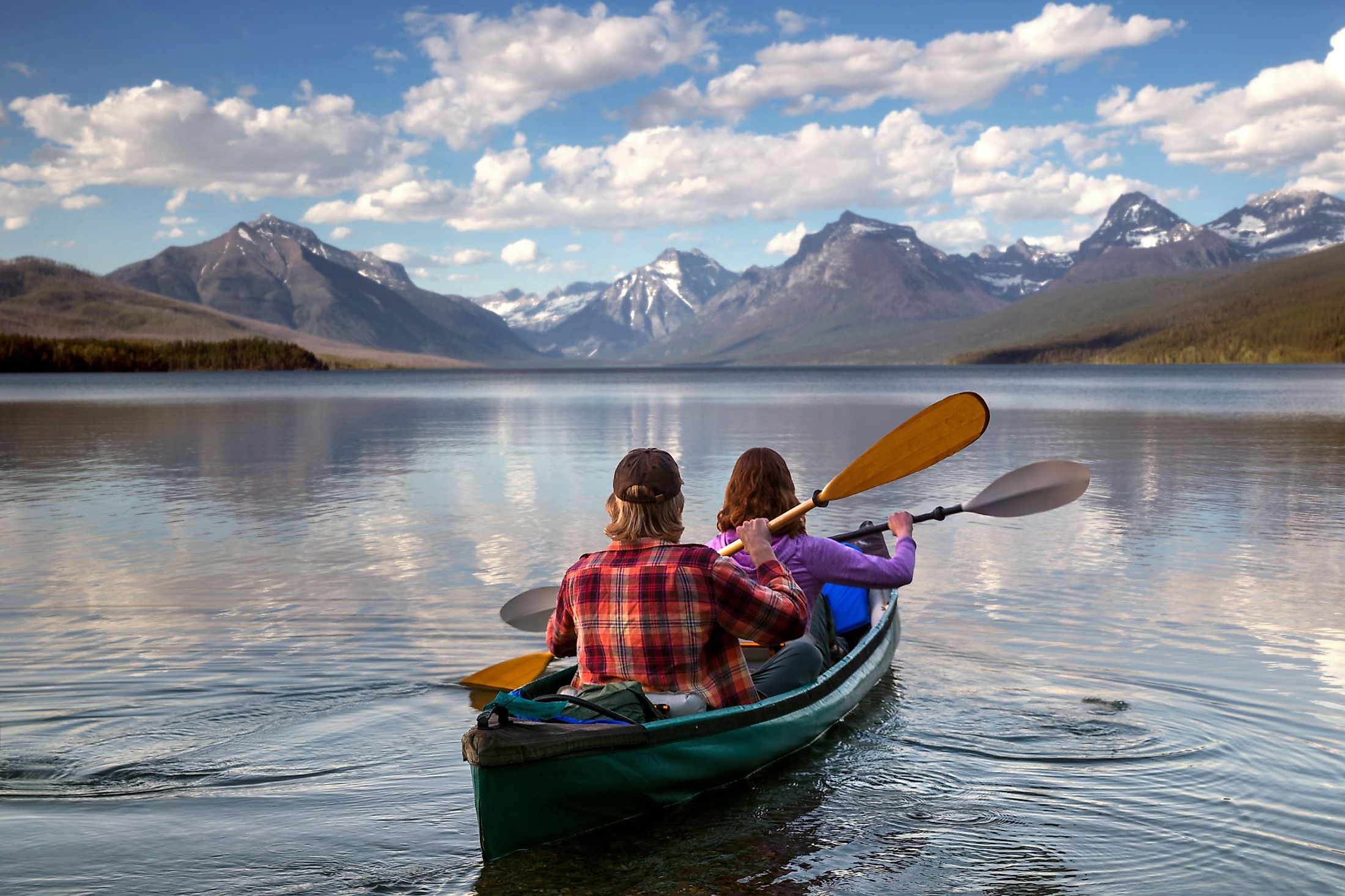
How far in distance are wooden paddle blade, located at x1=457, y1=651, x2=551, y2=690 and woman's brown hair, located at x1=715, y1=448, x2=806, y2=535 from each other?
2690 millimetres

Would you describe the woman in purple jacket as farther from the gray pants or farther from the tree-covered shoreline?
the tree-covered shoreline

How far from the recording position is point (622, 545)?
6027mm

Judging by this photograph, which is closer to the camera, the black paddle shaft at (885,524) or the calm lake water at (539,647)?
the calm lake water at (539,647)

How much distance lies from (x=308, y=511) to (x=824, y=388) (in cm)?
9973

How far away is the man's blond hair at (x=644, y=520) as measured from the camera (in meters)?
5.90

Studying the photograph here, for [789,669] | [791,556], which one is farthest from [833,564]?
[789,669]

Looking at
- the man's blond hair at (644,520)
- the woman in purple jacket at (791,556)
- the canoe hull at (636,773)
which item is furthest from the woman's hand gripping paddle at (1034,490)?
the man's blond hair at (644,520)

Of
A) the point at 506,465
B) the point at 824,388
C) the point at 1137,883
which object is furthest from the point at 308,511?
the point at 824,388

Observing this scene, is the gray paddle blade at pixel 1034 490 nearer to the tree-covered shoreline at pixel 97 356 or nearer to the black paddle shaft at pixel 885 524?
the black paddle shaft at pixel 885 524

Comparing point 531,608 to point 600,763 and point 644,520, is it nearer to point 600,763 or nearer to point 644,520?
point 600,763

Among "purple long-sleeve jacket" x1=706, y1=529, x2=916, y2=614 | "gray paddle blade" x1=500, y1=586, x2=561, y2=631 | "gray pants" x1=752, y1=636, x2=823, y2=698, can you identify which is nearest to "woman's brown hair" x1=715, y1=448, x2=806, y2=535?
"purple long-sleeve jacket" x1=706, y1=529, x2=916, y2=614

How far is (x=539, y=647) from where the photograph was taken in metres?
11.0

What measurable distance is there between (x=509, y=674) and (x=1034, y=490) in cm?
500

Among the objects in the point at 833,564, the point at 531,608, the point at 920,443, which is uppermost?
the point at 920,443
